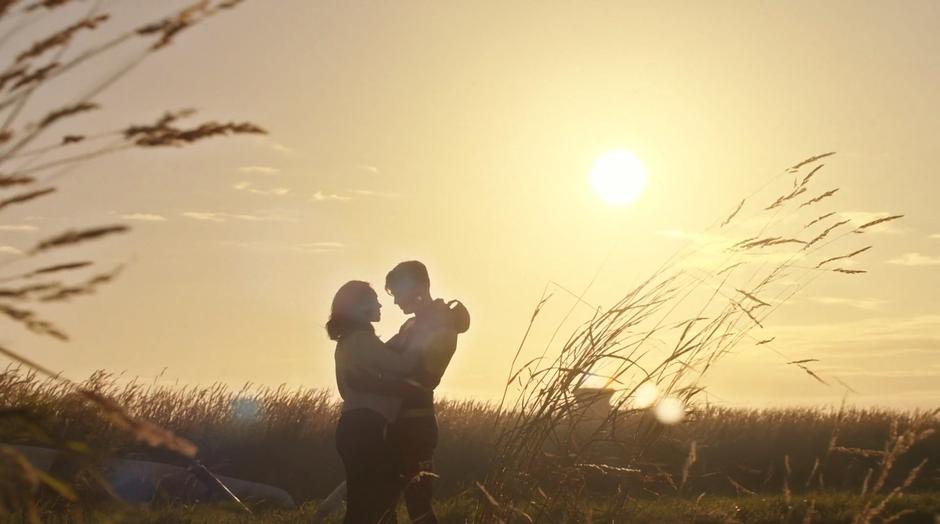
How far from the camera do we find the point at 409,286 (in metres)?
6.66

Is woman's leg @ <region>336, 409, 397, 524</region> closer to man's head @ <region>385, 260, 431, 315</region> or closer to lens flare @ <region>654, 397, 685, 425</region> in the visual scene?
man's head @ <region>385, 260, 431, 315</region>

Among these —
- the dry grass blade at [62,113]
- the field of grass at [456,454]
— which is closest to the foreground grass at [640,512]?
the field of grass at [456,454]

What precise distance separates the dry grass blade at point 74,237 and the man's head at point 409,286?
5228 millimetres

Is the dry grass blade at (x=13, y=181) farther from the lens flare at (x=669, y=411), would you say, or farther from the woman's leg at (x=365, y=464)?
the woman's leg at (x=365, y=464)

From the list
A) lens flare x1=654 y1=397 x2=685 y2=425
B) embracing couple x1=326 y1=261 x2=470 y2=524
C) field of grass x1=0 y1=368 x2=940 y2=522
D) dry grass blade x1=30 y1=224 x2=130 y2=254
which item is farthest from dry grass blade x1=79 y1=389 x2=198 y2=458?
field of grass x1=0 y1=368 x2=940 y2=522

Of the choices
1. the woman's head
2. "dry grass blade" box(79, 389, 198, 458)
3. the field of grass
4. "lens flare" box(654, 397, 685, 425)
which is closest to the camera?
"dry grass blade" box(79, 389, 198, 458)

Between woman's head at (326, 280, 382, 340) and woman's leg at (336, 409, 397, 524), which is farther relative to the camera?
woman's head at (326, 280, 382, 340)

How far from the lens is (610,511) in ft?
12.5

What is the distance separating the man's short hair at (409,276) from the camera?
6.68 meters

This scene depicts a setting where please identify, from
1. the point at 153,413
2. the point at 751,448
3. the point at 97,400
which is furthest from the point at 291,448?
the point at 97,400

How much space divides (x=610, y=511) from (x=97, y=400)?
2.84 m

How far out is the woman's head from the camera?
21.4ft

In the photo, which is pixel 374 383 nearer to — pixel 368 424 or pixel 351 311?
pixel 368 424

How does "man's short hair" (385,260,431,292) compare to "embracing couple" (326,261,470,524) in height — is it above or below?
above
